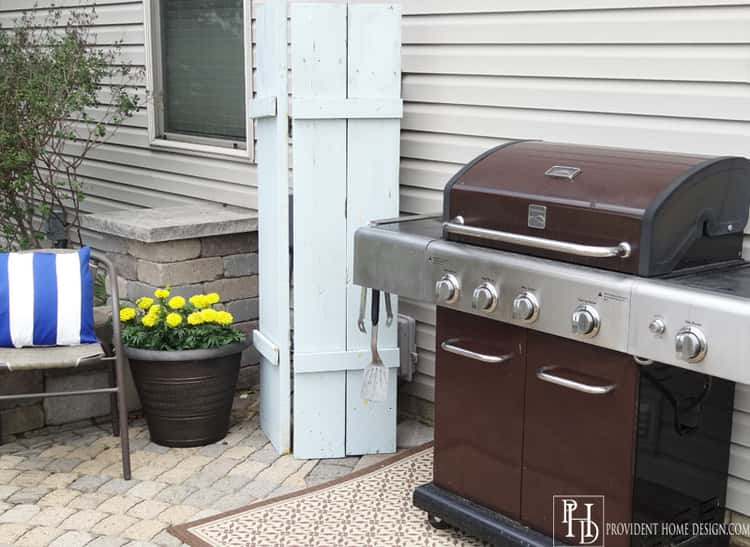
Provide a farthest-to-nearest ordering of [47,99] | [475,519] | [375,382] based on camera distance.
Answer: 1. [47,99]
2. [375,382]
3. [475,519]

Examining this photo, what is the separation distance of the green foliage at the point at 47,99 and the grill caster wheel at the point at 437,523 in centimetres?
327

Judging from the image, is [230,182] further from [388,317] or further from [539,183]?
[539,183]

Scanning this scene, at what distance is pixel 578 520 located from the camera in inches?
114

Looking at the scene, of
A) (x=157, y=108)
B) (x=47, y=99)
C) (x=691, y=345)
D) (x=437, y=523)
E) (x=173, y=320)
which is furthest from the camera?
(x=157, y=108)

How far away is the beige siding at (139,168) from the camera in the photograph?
5.43m

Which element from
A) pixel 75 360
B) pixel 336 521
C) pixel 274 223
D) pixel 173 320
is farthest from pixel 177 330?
pixel 336 521

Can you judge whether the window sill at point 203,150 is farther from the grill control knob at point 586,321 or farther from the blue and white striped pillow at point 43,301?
the grill control knob at point 586,321

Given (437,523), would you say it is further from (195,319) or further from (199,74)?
(199,74)

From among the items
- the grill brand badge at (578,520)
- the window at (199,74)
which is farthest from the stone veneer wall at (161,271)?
the grill brand badge at (578,520)

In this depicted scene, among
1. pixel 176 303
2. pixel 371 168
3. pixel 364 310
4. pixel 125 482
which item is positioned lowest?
pixel 125 482

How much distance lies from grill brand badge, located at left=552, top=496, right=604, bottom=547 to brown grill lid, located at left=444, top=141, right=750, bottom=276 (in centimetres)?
71

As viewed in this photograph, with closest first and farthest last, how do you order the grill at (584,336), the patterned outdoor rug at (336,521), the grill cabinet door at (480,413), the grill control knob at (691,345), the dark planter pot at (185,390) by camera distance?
the grill control knob at (691,345), the grill at (584,336), the grill cabinet door at (480,413), the patterned outdoor rug at (336,521), the dark planter pot at (185,390)

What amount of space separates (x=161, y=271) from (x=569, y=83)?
7.03 feet

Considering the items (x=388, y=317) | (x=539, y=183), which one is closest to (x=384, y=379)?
(x=388, y=317)
